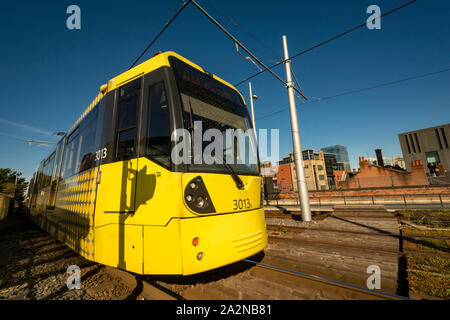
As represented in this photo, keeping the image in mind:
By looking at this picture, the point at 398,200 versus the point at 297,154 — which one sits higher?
the point at 297,154

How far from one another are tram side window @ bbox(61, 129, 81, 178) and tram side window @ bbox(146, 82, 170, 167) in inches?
117

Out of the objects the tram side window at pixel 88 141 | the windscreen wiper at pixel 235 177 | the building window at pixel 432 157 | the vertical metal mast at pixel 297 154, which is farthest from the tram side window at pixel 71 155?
the building window at pixel 432 157

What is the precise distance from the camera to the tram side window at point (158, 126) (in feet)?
9.00

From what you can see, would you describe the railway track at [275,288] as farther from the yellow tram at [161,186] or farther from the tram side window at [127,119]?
the tram side window at [127,119]

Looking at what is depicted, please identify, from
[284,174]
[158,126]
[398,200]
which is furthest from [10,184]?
[284,174]

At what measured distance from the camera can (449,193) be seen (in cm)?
1477

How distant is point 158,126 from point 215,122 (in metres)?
1.00

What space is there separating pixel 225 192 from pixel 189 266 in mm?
1095

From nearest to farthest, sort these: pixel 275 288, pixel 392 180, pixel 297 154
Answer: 1. pixel 275 288
2. pixel 297 154
3. pixel 392 180

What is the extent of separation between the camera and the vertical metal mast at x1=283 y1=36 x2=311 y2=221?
8.41 meters

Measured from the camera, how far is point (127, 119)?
10.7 feet

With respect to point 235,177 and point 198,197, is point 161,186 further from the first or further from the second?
point 235,177
